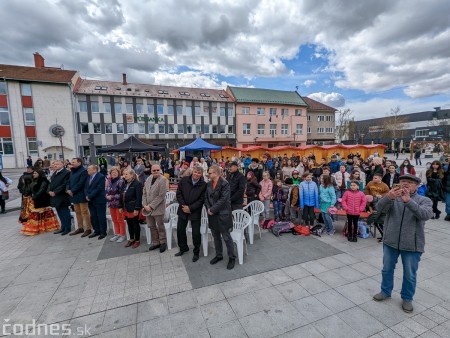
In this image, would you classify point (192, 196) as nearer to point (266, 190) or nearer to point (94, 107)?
point (266, 190)

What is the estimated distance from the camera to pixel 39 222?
5758mm

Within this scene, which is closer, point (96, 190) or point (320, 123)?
point (96, 190)

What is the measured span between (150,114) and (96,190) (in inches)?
1063

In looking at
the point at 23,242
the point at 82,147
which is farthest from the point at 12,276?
the point at 82,147

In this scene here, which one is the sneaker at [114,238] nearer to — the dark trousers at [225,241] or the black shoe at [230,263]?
the dark trousers at [225,241]

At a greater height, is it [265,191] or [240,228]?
[265,191]

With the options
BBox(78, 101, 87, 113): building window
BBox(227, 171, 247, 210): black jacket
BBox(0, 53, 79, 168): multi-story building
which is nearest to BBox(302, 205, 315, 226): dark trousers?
BBox(227, 171, 247, 210): black jacket

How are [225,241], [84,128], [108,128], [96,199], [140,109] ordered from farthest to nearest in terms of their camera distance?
1. [140,109]
2. [108,128]
3. [84,128]
4. [96,199]
5. [225,241]

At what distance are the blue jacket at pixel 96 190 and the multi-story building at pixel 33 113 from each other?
86.8ft

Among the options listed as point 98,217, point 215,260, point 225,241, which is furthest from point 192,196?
point 98,217

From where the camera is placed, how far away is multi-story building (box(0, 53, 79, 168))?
924 inches

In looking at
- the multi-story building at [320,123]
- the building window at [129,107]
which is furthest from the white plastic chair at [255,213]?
the multi-story building at [320,123]

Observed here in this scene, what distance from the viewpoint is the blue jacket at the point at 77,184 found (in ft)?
17.3

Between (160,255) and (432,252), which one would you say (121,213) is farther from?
(432,252)
